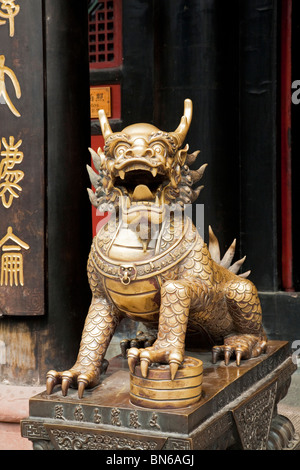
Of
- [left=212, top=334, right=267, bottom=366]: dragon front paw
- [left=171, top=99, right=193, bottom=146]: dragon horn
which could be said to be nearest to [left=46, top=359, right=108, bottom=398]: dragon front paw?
[left=212, top=334, right=267, bottom=366]: dragon front paw

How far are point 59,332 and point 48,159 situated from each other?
0.98m

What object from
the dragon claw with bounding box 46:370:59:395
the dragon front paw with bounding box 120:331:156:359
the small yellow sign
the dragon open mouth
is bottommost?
the dragon claw with bounding box 46:370:59:395

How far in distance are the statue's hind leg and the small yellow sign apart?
279 cm

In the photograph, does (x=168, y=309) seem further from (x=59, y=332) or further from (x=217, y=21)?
(x=217, y=21)

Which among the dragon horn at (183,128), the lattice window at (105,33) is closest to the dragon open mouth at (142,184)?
the dragon horn at (183,128)

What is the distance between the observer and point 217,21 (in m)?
4.72

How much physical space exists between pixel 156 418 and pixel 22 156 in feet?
6.32

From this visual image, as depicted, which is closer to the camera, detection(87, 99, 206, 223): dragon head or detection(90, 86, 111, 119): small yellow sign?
detection(87, 99, 206, 223): dragon head

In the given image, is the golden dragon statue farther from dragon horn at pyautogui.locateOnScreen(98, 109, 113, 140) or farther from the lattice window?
the lattice window

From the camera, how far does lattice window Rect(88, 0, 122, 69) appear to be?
5.25 metres

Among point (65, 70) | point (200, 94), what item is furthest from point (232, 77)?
point (65, 70)

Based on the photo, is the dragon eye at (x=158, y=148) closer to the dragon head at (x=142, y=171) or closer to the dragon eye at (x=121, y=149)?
the dragon head at (x=142, y=171)

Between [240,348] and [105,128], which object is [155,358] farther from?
A: [105,128]

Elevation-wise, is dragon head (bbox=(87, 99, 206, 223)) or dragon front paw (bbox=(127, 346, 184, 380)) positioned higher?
dragon head (bbox=(87, 99, 206, 223))
